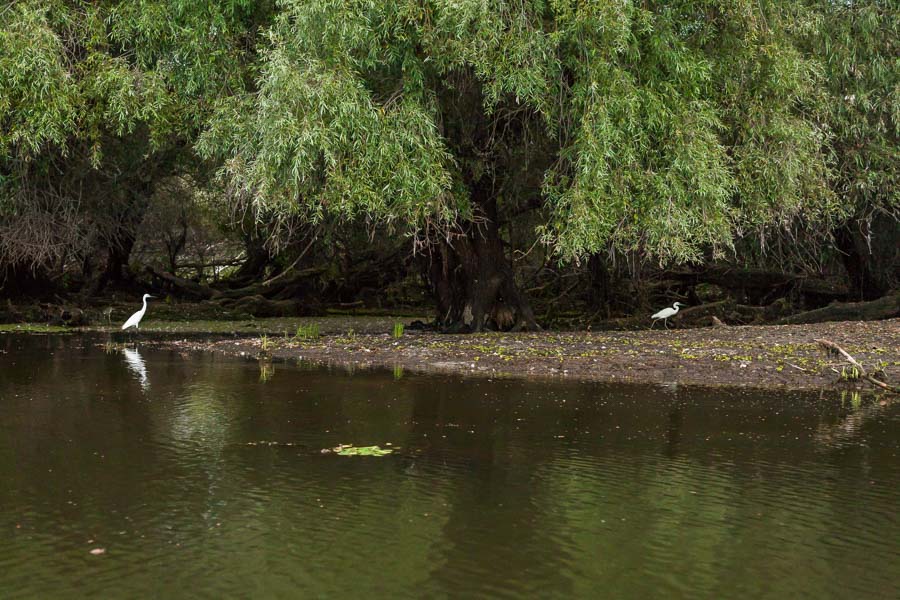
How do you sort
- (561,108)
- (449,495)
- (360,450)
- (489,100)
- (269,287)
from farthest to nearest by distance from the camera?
1. (269,287)
2. (489,100)
3. (561,108)
4. (360,450)
5. (449,495)

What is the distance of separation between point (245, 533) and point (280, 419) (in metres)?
4.67

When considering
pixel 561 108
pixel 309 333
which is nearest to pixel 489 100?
pixel 561 108

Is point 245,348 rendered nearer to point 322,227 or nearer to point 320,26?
point 322,227

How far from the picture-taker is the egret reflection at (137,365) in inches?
590

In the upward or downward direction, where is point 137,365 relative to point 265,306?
downward

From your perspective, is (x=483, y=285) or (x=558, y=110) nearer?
(x=558, y=110)

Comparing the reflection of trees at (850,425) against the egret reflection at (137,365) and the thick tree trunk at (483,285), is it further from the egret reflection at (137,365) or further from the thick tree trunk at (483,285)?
the thick tree trunk at (483,285)

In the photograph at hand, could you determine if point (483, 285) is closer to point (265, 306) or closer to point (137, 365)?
point (137, 365)

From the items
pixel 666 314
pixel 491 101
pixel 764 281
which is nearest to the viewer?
pixel 491 101

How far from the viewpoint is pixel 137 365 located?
17.3 m

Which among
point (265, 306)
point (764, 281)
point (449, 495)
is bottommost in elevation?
point (449, 495)

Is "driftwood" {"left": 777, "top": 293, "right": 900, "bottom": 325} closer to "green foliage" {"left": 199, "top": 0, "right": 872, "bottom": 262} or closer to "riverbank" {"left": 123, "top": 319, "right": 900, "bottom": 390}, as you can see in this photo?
"riverbank" {"left": 123, "top": 319, "right": 900, "bottom": 390}

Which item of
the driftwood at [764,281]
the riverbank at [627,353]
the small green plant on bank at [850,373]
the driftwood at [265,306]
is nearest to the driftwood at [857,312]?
the riverbank at [627,353]

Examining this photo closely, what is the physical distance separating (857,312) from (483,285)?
8646mm
